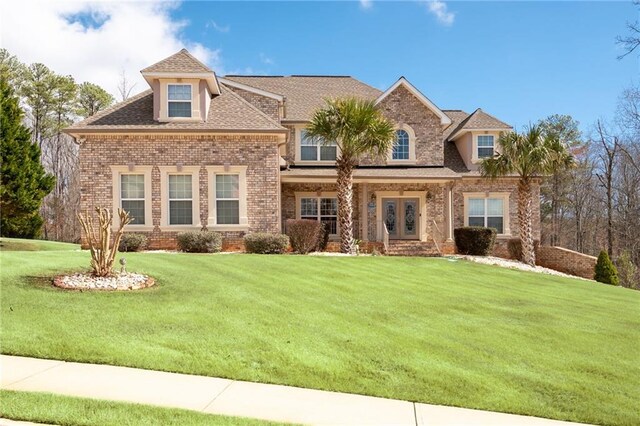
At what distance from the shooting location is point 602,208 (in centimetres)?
3797

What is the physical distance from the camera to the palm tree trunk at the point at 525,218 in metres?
21.0

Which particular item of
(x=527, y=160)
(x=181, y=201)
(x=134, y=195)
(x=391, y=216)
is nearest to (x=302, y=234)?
(x=181, y=201)

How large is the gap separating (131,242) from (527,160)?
1629 cm

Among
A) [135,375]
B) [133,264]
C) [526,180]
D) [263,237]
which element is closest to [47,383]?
[135,375]

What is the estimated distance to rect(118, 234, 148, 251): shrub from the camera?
1744 centimetres

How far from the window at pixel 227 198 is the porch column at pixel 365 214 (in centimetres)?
683

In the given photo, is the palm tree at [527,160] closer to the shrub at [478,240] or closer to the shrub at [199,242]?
the shrub at [478,240]

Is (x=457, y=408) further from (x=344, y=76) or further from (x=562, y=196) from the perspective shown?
(x=562, y=196)

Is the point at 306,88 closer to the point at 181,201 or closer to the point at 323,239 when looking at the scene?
the point at 323,239

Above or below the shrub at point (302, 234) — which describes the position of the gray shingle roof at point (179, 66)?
above

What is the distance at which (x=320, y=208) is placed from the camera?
23578 mm

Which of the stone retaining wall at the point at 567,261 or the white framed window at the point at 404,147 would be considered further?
the white framed window at the point at 404,147

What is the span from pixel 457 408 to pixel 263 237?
12482 mm

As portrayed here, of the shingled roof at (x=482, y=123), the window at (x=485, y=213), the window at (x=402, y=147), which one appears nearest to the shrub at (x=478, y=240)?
the window at (x=485, y=213)
